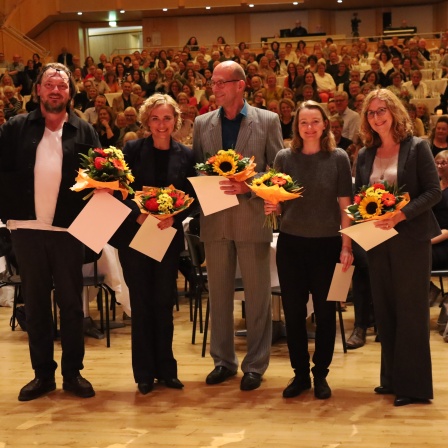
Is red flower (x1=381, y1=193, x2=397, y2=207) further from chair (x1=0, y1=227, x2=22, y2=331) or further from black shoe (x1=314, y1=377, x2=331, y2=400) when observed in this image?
chair (x1=0, y1=227, x2=22, y2=331)

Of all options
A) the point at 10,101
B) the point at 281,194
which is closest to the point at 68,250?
the point at 281,194

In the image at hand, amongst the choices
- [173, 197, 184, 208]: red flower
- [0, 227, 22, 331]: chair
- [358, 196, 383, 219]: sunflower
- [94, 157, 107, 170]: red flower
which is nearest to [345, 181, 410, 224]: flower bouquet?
[358, 196, 383, 219]: sunflower

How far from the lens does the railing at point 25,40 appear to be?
20875 mm

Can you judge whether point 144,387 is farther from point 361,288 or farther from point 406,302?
point 361,288

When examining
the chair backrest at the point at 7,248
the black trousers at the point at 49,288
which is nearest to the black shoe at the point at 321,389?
the black trousers at the point at 49,288

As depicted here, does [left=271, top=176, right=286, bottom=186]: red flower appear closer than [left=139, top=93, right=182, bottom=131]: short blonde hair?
Yes

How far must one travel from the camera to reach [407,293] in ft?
13.2

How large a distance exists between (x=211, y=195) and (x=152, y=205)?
0.30 meters

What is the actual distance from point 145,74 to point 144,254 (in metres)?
13.2

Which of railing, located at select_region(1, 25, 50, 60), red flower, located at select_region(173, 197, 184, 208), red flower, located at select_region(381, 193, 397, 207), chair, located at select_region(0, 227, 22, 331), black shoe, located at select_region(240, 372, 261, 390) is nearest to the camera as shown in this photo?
red flower, located at select_region(381, 193, 397, 207)

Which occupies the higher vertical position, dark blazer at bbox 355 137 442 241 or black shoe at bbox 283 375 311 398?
dark blazer at bbox 355 137 442 241

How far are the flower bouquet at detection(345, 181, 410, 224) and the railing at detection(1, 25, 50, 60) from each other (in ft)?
60.5

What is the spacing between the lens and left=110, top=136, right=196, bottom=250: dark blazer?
14.3ft

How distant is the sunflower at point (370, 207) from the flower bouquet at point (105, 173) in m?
1.13
